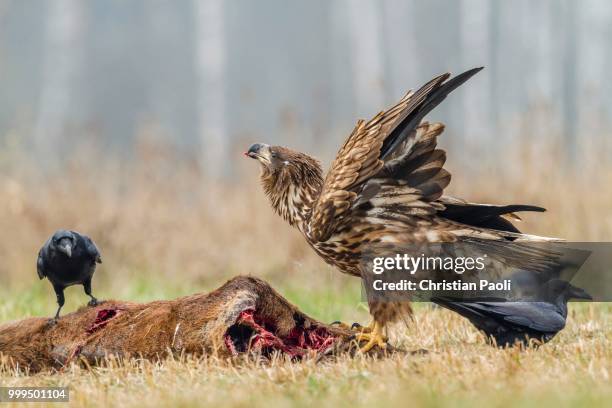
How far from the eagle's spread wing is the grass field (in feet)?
2.63

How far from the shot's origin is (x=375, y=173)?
185 inches

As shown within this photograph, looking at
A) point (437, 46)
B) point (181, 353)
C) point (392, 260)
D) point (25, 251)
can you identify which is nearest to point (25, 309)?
point (25, 251)

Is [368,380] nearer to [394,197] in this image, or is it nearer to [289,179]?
[394,197]

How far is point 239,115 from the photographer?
45469 mm

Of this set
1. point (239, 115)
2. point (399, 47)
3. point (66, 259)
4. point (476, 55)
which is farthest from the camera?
point (239, 115)

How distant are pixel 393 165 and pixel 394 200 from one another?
7.1 inches

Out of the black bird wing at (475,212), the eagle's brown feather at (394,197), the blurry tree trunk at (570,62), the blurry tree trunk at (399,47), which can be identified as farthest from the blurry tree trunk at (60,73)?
the blurry tree trunk at (570,62)

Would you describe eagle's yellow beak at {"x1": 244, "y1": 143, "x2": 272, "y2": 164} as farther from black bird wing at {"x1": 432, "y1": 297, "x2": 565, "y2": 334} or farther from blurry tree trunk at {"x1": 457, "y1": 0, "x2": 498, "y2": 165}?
blurry tree trunk at {"x1": 457, "y1": 0, "x2": 498, "y2": 165}

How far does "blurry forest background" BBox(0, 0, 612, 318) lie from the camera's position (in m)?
9.60

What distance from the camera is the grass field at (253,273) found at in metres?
3.77

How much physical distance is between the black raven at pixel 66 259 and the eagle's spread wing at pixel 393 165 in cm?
137

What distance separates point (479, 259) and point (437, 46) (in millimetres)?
47942

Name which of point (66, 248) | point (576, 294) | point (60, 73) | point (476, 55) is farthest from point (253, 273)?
point (476, 55)

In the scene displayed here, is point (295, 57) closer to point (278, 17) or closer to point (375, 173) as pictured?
point (278, 17)
